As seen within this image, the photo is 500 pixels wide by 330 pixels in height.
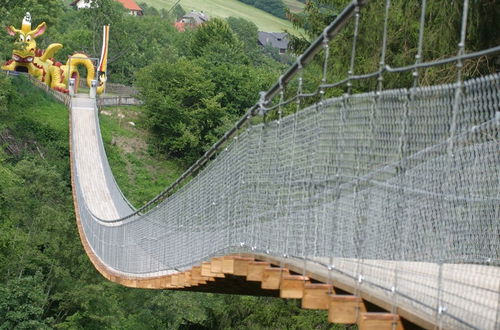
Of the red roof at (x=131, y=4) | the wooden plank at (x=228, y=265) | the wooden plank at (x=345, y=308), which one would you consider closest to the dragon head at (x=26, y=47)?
the wooden plank at (x=228, y=265)

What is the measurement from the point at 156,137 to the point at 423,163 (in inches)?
983

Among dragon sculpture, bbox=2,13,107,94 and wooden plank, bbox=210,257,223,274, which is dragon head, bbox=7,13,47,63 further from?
wooden plank, bbox=210,257,223,274

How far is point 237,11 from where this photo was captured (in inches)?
2650

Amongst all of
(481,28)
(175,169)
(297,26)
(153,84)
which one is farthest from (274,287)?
(153,84)

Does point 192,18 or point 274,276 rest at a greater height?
point 192,18

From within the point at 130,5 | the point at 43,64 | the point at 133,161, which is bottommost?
the point at 133,161

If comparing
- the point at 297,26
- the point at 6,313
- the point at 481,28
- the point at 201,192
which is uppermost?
the point at 297,26

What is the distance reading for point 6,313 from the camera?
1689 cm

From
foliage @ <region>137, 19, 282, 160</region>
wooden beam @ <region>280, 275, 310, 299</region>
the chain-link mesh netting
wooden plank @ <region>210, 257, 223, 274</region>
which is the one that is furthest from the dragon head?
wooden beam @ <region>280, 275, 310, 299</region>

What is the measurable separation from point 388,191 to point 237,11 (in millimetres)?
63054

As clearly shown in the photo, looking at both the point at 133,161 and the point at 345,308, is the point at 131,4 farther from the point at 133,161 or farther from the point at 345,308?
the point at 345,308

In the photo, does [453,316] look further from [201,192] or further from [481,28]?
[481,28]

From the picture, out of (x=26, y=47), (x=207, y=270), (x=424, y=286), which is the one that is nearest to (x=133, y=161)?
(x=26, y=47)

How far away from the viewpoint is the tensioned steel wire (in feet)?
13.9
